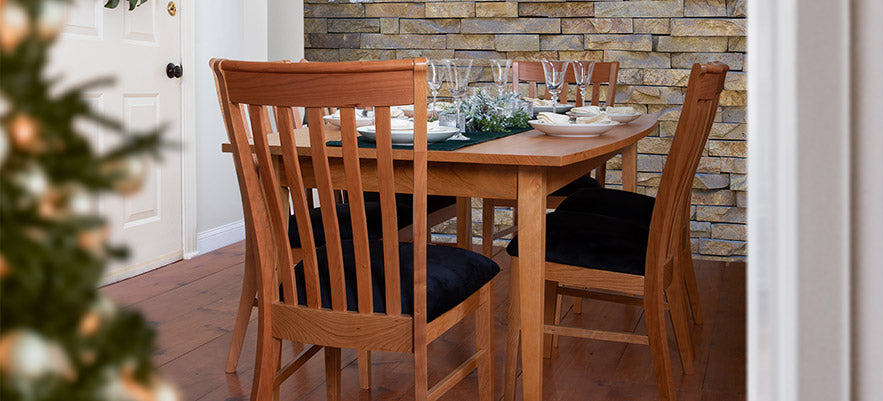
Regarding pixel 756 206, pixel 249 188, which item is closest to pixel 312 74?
pixel 249 188

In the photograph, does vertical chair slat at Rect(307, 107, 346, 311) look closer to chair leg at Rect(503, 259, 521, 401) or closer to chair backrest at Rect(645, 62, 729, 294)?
chair leg at Rect(503, 259, 521, 401)

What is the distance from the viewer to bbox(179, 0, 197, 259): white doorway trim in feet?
11.2

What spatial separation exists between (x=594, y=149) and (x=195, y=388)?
1.25 metres

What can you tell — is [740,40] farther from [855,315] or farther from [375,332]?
[855,315]

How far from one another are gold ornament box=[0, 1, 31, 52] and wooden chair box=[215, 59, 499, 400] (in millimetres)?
1100

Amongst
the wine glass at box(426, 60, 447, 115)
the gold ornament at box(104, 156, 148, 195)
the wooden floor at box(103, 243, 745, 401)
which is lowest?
the wooden floor at box(103, 243, 745, 401)

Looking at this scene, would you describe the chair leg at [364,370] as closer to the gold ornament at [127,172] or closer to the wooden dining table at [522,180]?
the wooden dining table at [522,180]

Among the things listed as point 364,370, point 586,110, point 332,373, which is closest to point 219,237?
point 364,370

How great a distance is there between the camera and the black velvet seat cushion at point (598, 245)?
6.13ft

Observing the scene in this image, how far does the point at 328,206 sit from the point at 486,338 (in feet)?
1.89

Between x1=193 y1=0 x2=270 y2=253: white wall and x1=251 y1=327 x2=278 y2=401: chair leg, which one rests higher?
x1=193 y1=0 x2=270 y2=253: white wall

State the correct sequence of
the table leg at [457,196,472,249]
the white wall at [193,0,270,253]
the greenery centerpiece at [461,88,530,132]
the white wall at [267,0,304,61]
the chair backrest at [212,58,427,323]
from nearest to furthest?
the chair backrest at [212,58,427,323], the greenery centerpiece at [461,88,530,132], the table leg at [457,196,472,249], the white wall at [193,0,270,253], the white wall at [267,0,304,61]

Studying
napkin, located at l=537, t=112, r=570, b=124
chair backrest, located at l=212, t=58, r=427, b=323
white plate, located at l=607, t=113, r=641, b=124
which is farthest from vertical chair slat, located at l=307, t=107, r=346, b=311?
white plate, located at l=607, t=113, r=641, b=124

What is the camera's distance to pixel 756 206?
644 millimetres
